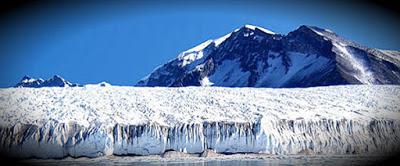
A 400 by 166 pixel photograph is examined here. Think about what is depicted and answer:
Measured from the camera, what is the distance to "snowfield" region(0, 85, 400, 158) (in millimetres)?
21984

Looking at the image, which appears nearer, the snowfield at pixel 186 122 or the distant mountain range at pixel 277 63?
the snowfield at pixel 186 122

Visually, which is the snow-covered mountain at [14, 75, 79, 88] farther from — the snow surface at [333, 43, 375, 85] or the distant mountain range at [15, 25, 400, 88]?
the snow surface at [333, 43, 375, 85]

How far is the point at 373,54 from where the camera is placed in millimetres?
78000

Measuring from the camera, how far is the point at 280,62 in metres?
85.6

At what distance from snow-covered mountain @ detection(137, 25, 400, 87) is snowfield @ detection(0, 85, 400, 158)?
1607 inches

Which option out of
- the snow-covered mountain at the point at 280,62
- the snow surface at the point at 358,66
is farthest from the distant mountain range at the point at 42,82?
the snow surface at the point at 358,66

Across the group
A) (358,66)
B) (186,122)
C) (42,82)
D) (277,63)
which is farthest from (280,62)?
(186,122)

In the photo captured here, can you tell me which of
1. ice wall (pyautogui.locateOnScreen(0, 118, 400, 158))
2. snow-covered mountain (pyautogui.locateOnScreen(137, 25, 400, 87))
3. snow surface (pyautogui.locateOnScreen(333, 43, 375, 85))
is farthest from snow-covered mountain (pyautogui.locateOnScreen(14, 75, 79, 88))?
ice wall (pyautogui.locateOnScreen(0, 118, 400, 158))

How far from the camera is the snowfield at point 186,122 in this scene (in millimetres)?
21984

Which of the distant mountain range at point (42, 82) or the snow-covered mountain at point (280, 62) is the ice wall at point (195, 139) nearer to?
the snow-covered mountain at point (280, 62)

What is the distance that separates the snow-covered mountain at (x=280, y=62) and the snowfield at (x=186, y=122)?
134 ft

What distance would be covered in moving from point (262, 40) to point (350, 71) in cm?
2945

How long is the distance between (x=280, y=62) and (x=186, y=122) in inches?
2515

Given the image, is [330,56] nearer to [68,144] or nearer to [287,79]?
[287,79]
